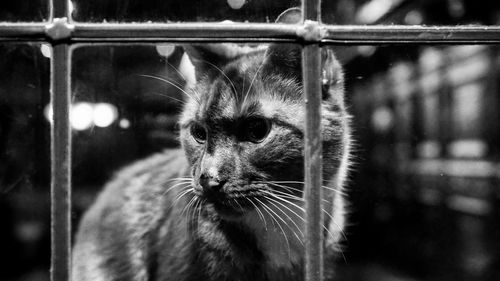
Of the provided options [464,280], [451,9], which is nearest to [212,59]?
[451,9]

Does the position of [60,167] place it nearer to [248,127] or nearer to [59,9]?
[59,9]

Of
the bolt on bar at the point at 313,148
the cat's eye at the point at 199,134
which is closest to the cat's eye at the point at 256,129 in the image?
the cat's eye at the point at 199,134

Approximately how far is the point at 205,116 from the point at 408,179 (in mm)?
523

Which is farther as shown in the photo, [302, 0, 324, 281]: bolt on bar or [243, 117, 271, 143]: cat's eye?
[243, 117, 271, 143]: cat's eye

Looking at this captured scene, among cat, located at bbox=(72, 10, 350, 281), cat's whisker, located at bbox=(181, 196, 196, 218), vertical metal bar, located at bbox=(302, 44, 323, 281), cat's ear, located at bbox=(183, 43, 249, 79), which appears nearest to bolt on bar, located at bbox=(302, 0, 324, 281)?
vertical metal bar, located at bbox=(302, 44, 323, 281)

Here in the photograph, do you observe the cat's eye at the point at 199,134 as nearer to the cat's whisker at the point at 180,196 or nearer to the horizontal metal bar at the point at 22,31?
the cat's whisker at the point at 180,196

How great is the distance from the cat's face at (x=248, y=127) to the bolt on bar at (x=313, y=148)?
131 mm

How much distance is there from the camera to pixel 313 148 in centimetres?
87

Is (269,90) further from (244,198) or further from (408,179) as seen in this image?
(408,179)

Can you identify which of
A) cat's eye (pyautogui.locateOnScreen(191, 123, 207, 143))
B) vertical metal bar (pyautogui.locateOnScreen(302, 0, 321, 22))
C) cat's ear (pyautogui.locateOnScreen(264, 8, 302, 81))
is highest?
vertical metal bar (pyautogui.locateOnScreen(302, 0, 321, 22))

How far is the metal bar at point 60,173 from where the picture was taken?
0.86m

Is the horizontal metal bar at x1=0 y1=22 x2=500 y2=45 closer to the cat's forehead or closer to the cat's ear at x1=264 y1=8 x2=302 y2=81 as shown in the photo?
the cat's ear at x1=264 y1=8 x2=302 y2=81

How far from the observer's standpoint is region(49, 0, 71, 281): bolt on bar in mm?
858

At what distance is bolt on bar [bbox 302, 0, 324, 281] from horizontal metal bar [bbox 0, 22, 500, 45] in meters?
0.03
